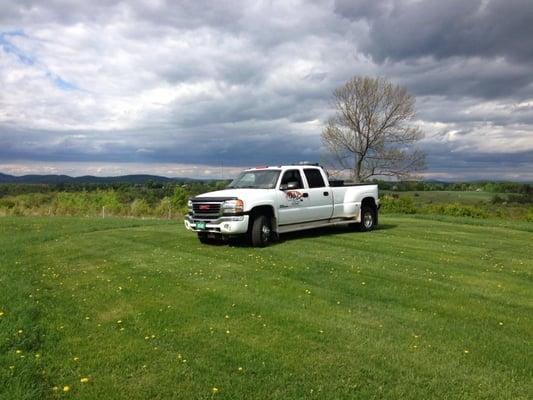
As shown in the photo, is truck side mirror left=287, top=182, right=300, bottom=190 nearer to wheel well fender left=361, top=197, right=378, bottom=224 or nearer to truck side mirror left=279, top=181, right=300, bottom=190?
truck side mirror left=279, top=181, right=300, bottom=190

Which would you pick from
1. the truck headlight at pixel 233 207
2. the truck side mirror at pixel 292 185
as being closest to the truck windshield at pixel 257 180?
the truck side mirror at pixel 292 185

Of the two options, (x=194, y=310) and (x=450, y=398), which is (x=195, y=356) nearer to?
(x=194, y=310)

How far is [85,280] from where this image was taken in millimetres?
8555

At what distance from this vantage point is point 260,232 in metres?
12.2

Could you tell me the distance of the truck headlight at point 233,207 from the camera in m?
11.9

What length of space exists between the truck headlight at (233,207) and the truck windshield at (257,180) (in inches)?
51.9

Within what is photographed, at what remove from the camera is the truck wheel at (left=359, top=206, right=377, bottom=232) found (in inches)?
610

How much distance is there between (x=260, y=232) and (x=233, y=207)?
956 millimetres

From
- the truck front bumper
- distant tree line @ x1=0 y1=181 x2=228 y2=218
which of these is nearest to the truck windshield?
the truck front bumper

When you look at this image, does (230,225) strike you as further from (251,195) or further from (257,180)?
(257,180)

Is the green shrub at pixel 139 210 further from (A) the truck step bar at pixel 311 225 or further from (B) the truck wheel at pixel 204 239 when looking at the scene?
(A) the truck step bar at pixel 311 225

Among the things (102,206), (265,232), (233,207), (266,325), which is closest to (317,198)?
(265,232)

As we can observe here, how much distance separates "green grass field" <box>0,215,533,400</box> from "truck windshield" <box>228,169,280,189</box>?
2.32m

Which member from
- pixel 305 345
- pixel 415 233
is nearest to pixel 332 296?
pixel 305 345
